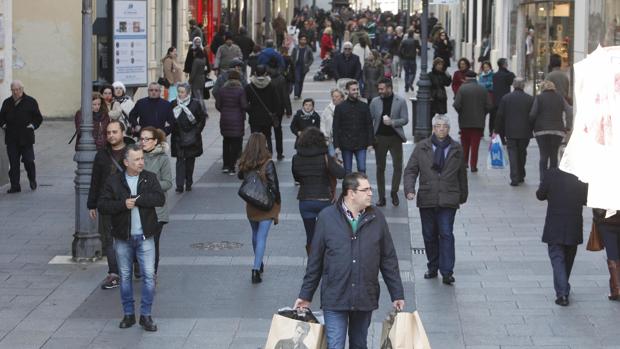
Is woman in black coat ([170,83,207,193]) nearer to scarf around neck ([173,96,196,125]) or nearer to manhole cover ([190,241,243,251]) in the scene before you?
scarf around neck ([173,96,196,125])

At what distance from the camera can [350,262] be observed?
8688mm

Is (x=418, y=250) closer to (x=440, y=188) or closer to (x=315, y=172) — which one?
(x=440, y=188)

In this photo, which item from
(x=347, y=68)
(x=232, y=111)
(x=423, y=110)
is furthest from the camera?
(x=347, y=68)

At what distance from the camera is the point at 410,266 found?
13.9 m

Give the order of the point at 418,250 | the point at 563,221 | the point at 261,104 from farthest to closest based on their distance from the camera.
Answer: the point at 261,104
the point at 418,250
the point at 563,221

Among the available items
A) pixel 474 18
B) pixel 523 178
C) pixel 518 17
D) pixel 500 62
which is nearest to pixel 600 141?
pixel 523 178

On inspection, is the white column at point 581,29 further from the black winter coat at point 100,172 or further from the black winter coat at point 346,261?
the black winter coat at point 346,261

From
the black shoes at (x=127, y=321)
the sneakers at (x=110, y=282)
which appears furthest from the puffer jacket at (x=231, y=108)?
the black shoes at (x=127, y=321)

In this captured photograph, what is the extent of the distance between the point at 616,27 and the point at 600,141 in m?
12.1

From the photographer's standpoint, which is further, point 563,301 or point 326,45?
point 326,45

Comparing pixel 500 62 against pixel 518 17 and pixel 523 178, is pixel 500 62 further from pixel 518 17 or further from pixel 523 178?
pixel 518 17

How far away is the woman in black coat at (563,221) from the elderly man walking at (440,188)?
1089 mm

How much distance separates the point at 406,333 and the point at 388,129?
964 cm

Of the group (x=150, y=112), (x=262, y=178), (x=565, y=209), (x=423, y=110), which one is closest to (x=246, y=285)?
(x=262, y=178)
